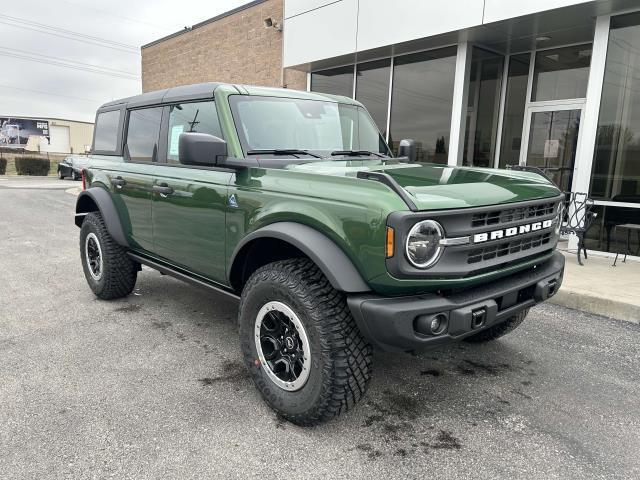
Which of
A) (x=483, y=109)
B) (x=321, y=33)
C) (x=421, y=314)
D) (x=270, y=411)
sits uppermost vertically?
(x=321, y=33)

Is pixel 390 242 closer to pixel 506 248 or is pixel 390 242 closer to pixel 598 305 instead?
pixel 506 248

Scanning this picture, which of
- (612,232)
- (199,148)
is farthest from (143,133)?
(612,232)

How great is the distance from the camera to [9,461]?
7.75 feet

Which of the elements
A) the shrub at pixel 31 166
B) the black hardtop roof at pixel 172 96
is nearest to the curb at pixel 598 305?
the black hardtop roof at pixel 172 96

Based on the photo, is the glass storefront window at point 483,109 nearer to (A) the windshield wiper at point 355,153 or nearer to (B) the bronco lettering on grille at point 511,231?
(A) the windshield wiper at point 355,153

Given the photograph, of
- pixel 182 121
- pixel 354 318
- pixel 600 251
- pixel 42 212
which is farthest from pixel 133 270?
pixel 42 212

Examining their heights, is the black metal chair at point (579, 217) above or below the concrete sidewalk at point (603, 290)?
above

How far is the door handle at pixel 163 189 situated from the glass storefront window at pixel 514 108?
7299 millimetres

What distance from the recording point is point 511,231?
273 centimetres

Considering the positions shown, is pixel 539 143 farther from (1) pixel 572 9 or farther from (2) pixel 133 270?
(2) pixel 133 270

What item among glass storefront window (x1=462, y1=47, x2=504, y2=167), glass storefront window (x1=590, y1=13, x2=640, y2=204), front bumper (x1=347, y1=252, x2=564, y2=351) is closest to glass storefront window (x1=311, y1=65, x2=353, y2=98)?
glass storefront window (x1=462, y1=47, x2=504, y2=167)

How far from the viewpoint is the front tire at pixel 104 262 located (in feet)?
15.4

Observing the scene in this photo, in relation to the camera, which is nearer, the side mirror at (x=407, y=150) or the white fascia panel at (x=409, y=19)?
the side mirror at (x=407, y=150)

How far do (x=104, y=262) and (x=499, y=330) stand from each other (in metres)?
3.65
